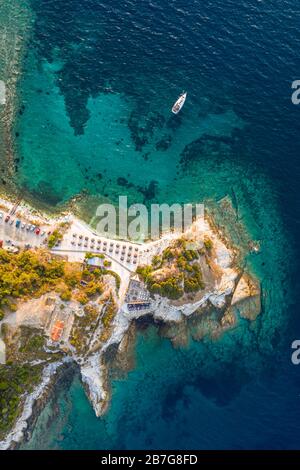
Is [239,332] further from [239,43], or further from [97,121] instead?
[239,43]

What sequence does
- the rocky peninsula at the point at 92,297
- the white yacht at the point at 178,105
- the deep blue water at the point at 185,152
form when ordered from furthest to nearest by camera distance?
the white yacht at the point at 178,105 → the deep blue water at the point at 185,152 → the rocky peninsula at the point at 92,297

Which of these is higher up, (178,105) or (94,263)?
(178,105)

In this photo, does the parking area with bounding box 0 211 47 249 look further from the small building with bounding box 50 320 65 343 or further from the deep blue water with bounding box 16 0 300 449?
the small building with bounding box 50 320 65 343

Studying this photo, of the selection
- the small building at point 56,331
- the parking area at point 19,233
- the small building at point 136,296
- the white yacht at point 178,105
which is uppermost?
the white yacht at point 178,105

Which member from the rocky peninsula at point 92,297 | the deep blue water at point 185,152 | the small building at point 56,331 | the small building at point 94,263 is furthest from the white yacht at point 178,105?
the small building at point 56,331

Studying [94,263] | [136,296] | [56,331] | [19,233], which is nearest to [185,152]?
[94,263]

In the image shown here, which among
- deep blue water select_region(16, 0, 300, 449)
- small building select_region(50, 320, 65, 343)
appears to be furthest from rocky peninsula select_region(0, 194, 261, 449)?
→ deep blue water select_region(16, 0, 300, 449)

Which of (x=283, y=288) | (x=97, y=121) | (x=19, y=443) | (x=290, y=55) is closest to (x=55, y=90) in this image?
(x=97, y=121)

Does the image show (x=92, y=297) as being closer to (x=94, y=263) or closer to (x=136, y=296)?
(x=94, y=263)

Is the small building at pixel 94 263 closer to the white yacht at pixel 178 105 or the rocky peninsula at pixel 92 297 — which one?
the rocky peninsula at pixel 92 297
